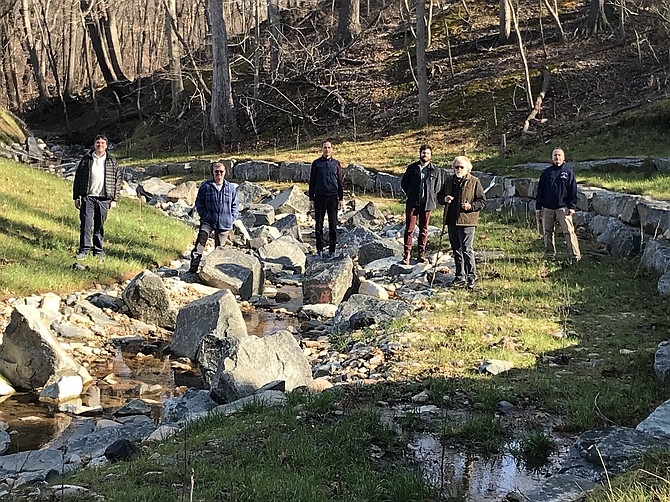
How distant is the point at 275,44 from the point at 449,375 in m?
31.3

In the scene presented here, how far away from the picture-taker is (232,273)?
12.8 metres

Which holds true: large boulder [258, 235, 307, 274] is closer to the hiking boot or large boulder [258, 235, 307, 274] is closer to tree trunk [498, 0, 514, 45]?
the hiking boot

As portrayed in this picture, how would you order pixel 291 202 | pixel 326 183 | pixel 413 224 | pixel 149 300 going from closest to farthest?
pixel 149 300
pixel 413 224
pixel 326 183
pixel 291 202

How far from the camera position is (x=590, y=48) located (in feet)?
102

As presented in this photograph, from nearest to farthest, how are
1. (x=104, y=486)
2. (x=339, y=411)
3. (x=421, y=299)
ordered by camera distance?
(x=104, y=486) < (x=339, y=411) < (x=421, y=299)

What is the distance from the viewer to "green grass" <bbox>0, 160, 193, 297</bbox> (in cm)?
1149

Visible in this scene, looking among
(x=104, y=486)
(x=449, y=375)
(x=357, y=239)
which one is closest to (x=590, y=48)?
(x=357, y=239)

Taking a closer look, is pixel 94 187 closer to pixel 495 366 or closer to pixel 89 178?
pixel 89 178

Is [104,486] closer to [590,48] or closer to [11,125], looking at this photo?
[590,48]

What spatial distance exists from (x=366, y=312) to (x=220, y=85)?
925 inches

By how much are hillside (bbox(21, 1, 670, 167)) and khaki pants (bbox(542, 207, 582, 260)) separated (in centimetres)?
862

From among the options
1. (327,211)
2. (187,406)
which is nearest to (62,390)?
(187,406)

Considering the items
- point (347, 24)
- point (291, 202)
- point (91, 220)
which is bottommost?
point (291, 202)

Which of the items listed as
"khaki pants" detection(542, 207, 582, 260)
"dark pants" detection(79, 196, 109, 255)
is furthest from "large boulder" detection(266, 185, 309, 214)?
"khaki pants" detection(542, 207, 582, 260)
